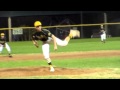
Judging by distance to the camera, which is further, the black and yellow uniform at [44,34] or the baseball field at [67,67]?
the black and yellow uniform at [44,34]

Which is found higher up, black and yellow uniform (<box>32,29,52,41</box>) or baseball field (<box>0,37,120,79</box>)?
black and yellow uniform (<box>32,29,52,41</box>)

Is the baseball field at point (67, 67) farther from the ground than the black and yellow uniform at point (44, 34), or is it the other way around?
the black and yellow uniform at point (44, 34)

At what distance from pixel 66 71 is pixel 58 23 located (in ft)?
100

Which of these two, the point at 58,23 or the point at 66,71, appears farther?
the point at 58,23

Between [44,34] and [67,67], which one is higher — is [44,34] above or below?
above

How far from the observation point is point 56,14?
4184 cm

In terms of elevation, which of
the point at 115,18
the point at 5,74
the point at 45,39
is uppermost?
the point at 115,18

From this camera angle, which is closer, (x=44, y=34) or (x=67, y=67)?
(x=44, y=34)

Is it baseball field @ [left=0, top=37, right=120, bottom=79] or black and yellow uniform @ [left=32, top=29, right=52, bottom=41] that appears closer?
baseball field @ [left=0, top=37, right=120, bottom=79]

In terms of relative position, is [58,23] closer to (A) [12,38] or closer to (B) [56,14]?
(B) [56,14]
